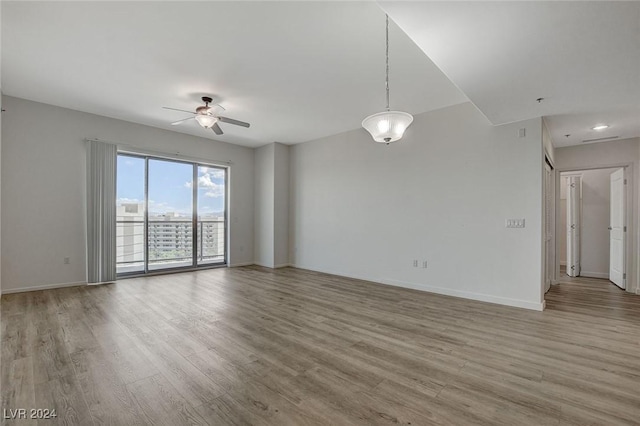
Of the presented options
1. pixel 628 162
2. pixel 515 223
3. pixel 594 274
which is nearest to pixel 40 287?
pixel 515 223

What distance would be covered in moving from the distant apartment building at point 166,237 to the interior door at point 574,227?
8395 mm

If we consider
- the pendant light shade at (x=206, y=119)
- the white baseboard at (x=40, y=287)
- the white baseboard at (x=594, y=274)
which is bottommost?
the white baseboard at (x=594, y=274)

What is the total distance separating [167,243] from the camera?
6.13 m

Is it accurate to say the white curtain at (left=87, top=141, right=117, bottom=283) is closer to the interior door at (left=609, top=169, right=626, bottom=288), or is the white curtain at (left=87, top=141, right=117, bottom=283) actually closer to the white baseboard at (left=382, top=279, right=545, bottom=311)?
the white baseboard at (left=382, top=279, right=545, bottom=311)

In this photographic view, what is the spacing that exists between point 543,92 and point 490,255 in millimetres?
2238

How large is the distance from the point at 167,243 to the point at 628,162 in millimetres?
9182

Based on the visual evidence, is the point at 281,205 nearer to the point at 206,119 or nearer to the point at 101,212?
the point at 206,119

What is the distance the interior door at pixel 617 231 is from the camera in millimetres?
4988

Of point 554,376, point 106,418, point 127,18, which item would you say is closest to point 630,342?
point 554,376

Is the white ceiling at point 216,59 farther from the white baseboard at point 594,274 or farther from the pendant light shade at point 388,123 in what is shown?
the white baseboard at point 594,274

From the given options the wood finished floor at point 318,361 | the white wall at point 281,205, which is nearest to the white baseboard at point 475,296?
the wood finished floor at point 318,361

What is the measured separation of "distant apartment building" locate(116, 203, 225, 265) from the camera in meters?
5.57

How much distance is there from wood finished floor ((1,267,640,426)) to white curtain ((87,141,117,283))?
0.91 metres

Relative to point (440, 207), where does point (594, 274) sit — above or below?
below
